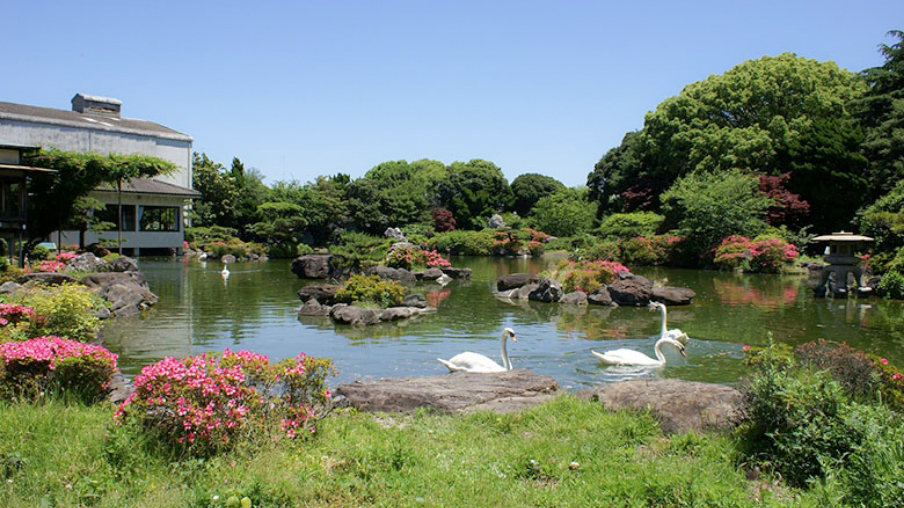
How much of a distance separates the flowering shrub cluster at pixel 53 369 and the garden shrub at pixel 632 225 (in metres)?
31.6

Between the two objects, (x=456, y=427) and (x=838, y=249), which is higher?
(x=838, y=249)

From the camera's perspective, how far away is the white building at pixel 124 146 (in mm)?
32781

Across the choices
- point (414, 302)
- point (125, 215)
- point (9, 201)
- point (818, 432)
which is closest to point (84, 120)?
point (125, 215)

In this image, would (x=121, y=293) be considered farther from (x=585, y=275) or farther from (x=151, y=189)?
(x=151, y=189)

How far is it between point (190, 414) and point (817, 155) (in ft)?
112

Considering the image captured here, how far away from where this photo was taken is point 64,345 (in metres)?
5.60

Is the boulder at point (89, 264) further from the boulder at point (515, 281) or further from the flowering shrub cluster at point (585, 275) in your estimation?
the flowering shrub cluster at point (585, 275)

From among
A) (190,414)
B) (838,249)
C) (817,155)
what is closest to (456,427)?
(190,414)

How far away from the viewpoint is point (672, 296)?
57.0ft

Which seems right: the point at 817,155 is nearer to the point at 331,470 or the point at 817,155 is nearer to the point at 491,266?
the point at 491,266

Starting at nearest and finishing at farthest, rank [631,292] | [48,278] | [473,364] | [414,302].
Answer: [473,364]
[48,278]
[414,302]
[631,292]

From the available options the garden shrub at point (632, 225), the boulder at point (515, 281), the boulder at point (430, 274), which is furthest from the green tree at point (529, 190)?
the boulder at point (515, 281)

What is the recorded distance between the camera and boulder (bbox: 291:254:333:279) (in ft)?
79.4

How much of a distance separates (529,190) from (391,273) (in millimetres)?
35758
